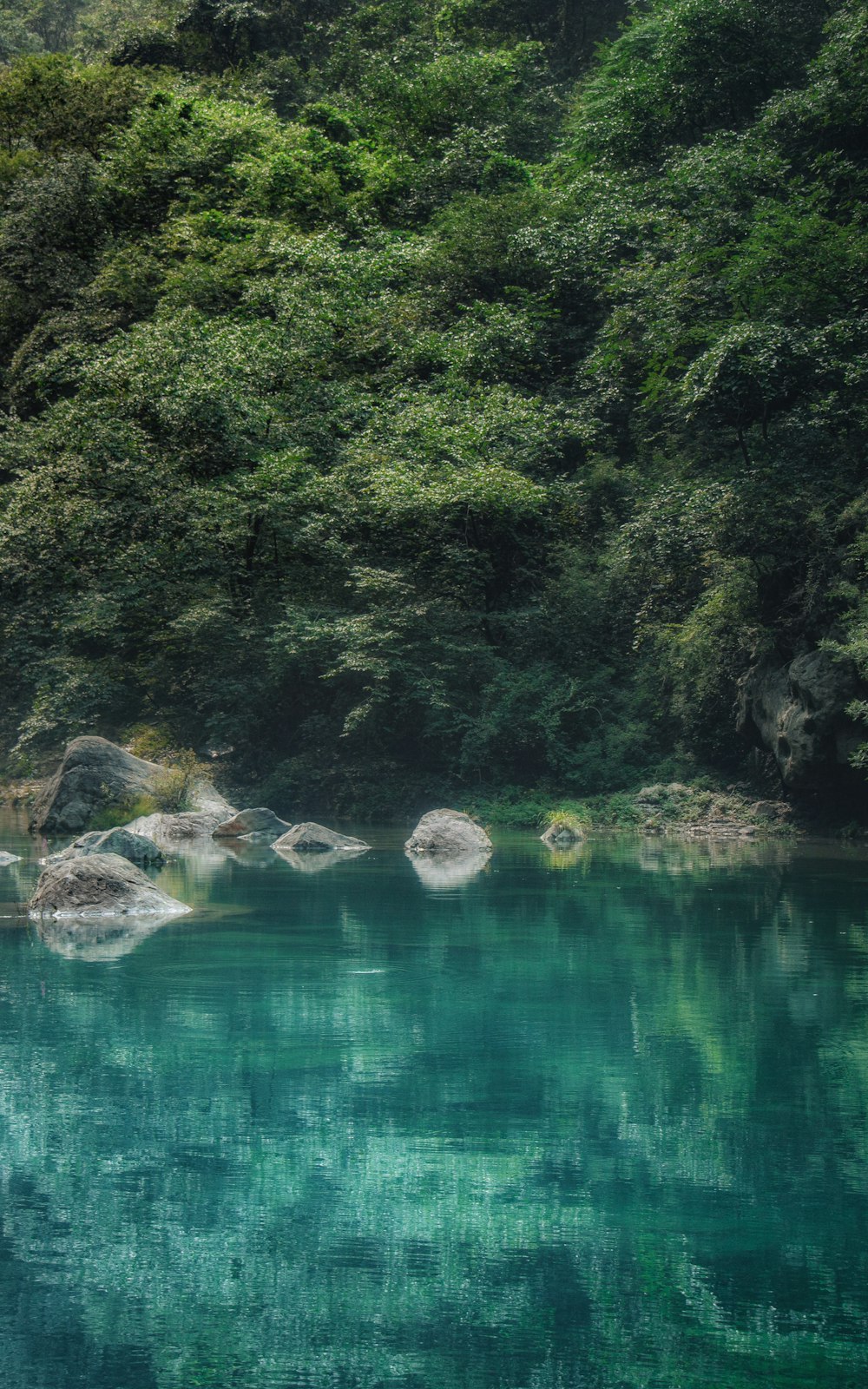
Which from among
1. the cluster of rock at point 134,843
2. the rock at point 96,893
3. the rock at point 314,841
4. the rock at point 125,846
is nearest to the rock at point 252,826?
the cluster of rock at point 134,843

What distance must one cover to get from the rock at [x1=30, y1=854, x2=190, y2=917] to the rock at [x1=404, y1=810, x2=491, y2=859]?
20.4 ft

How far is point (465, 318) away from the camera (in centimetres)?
2852

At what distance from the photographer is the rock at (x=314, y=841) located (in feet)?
60.7

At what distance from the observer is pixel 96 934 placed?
1094cm

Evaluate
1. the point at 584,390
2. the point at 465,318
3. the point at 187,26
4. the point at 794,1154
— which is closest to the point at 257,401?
the point at 465,318

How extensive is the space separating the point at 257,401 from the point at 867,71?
12.3 meters

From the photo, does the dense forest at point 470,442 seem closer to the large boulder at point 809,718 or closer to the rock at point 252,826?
the large boulder at point 809,718

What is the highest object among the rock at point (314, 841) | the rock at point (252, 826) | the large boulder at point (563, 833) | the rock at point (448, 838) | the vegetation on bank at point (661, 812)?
the rock at point (448, 838)

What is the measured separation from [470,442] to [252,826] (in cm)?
907

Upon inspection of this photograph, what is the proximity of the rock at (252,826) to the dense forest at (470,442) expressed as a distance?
363cm

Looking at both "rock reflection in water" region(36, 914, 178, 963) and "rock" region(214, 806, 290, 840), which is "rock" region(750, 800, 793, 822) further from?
"rock reflection in water" region(36, 914, 178, 963)

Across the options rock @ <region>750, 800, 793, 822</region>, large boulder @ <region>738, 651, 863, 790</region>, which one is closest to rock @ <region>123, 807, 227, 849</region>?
rock @ <region>750, 800, 793, 822</region>

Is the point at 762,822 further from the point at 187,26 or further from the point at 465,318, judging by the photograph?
the point at 187,26

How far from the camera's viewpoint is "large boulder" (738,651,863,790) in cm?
1934
